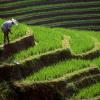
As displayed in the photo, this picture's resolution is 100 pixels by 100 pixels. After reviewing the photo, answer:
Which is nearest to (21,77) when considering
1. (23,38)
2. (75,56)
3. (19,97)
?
(19,97)

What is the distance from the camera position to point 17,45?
42.6 ft

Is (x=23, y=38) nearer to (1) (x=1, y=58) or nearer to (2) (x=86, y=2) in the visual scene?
(1) (x=1, y=58)

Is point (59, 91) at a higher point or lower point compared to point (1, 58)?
lower

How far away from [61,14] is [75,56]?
36.1 feet

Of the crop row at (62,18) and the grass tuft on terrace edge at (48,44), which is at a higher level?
the grass tuft on terrace edge at (48,44)

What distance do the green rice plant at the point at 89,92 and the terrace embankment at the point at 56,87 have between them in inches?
8.2

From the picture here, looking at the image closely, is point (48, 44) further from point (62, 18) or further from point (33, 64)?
point (62, 18)

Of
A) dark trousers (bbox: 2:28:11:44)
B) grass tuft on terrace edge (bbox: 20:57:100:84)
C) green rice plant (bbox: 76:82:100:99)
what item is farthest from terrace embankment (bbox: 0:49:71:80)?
green rice plant (bbox: 76:82:100:99)

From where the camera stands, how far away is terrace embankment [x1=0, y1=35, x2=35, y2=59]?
12484 mm

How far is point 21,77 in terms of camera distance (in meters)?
11.8

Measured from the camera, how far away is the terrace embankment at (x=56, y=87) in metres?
11.2

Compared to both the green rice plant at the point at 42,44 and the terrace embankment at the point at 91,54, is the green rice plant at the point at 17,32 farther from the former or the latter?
the terrace embankment at the point at 91,54

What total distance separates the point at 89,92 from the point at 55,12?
13112 mm

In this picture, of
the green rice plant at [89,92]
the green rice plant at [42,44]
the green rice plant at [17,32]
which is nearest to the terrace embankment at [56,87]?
the green rice plant at [89,92]
